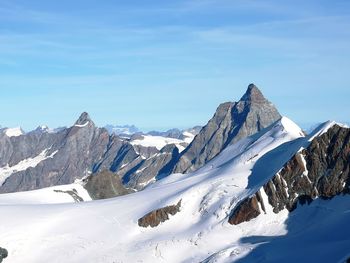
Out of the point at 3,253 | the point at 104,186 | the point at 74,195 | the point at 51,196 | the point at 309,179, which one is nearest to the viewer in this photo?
the point at 3,253

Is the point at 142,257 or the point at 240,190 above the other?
the point at 240,190

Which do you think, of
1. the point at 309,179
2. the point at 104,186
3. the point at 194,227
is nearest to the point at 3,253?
the point at 194,227

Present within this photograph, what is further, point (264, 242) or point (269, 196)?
point (269, 196)

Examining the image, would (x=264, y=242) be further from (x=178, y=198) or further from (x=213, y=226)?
(x=178, y=198)

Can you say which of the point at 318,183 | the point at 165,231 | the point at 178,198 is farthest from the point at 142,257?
the point at 318,183

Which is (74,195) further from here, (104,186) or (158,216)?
(158,216)

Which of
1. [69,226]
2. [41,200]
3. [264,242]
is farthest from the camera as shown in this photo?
[41,200]

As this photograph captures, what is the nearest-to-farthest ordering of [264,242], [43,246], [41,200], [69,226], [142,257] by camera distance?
[264,242]
[142,257]
[43,246]
[69,226]
[41,200]
